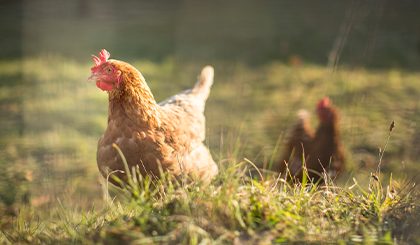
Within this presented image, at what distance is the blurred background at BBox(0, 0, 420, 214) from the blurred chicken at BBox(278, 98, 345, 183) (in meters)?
0.31

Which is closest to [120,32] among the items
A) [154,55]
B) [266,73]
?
[154,55]

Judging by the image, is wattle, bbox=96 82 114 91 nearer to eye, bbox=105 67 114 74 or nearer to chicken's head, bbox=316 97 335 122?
eye, bbox=105 67 114 74

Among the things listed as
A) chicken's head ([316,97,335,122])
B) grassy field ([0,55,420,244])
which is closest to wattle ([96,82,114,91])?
grassy field ([0,55,420,244])

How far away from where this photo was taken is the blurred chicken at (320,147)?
8.46 feet

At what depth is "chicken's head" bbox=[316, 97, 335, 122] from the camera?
273 centimetres

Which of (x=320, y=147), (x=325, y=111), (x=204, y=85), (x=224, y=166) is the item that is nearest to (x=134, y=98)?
(x=224, y=166)

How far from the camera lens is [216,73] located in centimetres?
458

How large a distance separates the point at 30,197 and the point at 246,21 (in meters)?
4.86

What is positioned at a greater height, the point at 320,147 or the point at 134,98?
the point at 134,98

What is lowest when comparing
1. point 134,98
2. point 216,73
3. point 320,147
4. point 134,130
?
point 320,147

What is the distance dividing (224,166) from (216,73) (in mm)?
2938

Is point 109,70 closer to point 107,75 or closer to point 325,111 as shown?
point 107,75

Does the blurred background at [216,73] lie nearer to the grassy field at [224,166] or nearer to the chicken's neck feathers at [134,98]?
the grassy field at [224,166]

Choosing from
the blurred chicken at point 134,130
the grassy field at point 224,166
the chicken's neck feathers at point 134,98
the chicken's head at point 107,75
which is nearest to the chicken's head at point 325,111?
the grassy field at point 224,166
